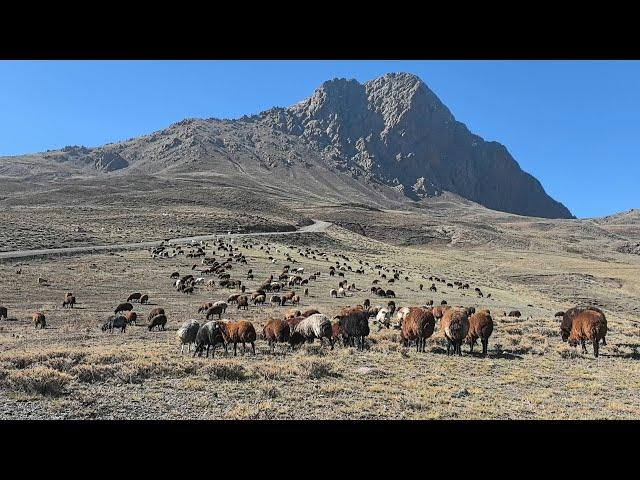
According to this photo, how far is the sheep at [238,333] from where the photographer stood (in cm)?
1683

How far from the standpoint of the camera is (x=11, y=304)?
30875 millimetres

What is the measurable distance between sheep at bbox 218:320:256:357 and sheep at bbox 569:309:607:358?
13.1 m

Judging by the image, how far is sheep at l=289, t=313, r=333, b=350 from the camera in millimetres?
18234

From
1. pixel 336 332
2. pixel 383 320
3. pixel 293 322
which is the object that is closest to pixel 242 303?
pixel 383 320

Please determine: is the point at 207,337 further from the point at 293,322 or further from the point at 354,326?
the point at 354,326

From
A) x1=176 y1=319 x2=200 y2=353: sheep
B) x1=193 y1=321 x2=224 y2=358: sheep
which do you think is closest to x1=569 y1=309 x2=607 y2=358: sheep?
x1=193 y1=321 x2=224 y2=358: sheep

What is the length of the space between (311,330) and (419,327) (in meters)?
4.43

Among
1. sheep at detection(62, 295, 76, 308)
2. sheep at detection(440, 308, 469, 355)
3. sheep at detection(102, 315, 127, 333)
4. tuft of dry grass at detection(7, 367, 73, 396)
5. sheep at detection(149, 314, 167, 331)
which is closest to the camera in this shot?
tuft of dry grass at detection(7, 367, 73, 396)

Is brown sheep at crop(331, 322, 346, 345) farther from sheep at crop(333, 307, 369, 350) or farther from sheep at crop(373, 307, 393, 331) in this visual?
sheep at crop(373, 307, 393, 331)

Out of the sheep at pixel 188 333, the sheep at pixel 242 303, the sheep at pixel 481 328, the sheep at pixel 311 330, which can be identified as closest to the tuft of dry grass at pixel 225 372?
the sheep at pixel 188 333

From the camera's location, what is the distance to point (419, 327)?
59.2 feet

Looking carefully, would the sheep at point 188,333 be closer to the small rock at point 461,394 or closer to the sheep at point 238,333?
the sheep at point 238,333
